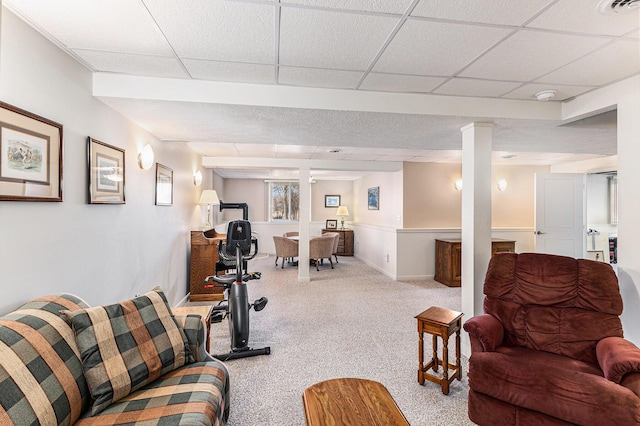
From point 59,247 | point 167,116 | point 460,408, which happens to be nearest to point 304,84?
point 167,116

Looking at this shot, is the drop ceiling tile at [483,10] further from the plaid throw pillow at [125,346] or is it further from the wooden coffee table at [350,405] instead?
the plaid throw pillow at [125,346]

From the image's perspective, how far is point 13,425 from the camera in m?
1.03

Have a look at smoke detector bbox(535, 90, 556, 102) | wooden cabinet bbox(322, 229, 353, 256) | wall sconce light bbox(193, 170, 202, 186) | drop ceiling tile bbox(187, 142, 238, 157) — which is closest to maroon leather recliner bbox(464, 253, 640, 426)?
smoke detector bbox(535, 90, 556, 102)

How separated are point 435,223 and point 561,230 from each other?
2039 millimetres

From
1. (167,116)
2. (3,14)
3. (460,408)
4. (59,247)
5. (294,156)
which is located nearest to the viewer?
(3,14)

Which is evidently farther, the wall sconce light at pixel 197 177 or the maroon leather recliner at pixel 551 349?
the wall sconce light at pixel 197 177

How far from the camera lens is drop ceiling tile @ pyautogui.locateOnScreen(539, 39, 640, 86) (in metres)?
1.84

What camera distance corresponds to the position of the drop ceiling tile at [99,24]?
1452mm

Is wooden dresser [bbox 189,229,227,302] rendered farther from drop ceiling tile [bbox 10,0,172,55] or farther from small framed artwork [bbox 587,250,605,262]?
small framed artwork [bbox 587,250,605,262]

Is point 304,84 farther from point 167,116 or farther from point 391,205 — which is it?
point 391,205

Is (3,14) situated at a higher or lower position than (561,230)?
higher

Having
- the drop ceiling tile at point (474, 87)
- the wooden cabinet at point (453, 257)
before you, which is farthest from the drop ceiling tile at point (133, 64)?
the wooden cabinet at point (453, 257)

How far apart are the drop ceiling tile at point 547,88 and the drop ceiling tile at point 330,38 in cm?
142

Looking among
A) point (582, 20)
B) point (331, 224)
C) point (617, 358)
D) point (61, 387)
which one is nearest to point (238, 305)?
point (61, 387)
